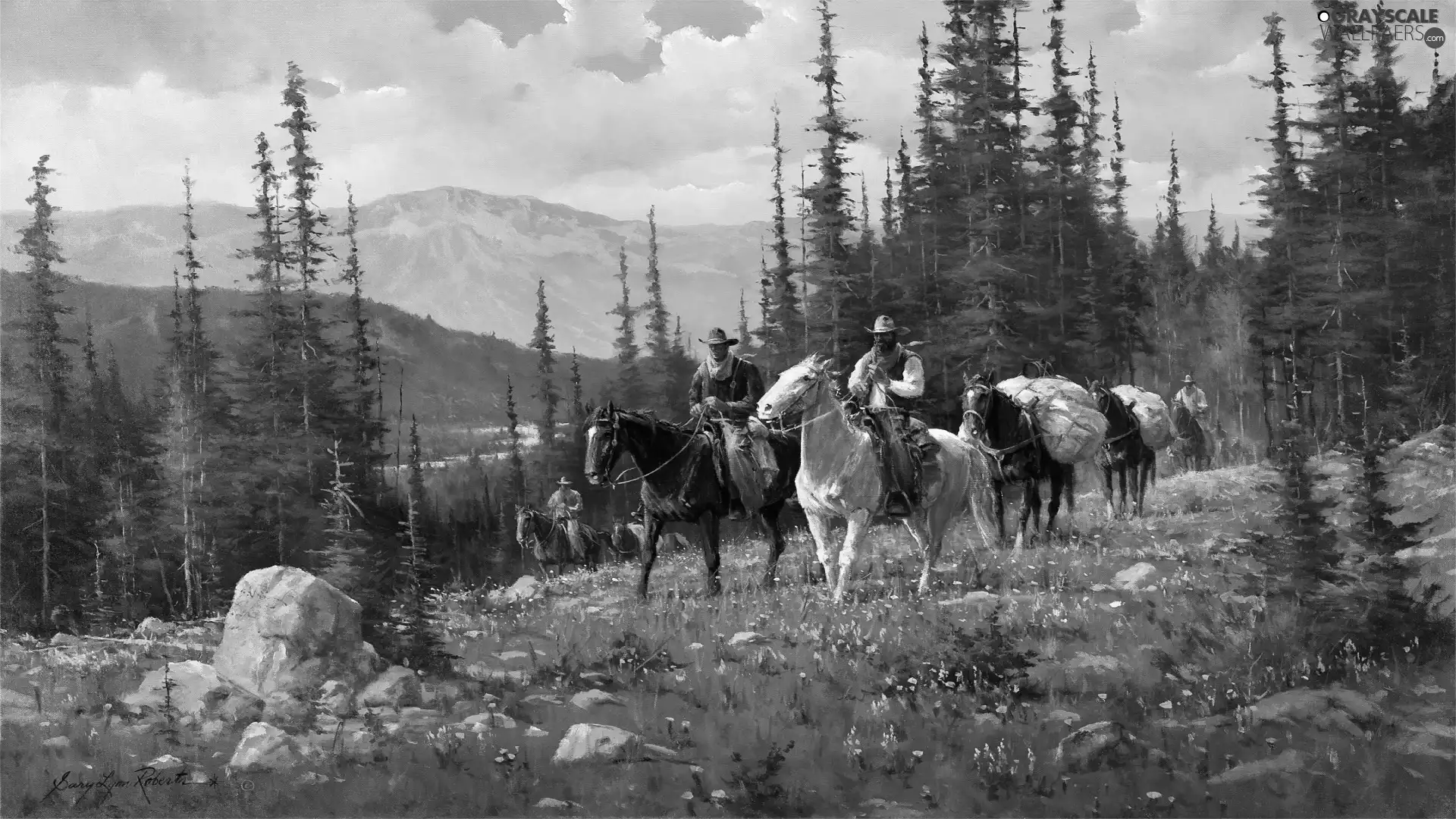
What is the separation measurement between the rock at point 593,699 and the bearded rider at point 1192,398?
645 inches

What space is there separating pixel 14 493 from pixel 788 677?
9500 millimetres

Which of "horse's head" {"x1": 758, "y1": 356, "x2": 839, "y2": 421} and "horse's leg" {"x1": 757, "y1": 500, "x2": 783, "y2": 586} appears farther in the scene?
"horse's leg" {"x1": 757, "y1": 500, "x2": 783, "y2": 586}

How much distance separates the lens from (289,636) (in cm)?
856

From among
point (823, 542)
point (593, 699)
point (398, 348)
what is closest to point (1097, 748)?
point (823, 542)

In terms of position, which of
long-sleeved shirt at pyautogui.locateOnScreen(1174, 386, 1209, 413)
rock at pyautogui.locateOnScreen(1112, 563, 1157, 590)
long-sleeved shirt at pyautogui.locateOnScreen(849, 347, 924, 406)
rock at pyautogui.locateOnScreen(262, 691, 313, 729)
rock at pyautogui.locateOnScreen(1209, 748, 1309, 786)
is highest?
long-sleeved shirt at pyautogui.locateOnScreen(849, 347, 924, 406)

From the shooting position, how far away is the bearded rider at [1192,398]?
2075 cm

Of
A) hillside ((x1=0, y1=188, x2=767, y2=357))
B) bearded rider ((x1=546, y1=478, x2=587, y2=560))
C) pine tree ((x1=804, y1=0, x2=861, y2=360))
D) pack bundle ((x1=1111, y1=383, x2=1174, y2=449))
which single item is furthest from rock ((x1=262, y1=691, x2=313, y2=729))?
bearded rider ((x1=546, y1=478, x2=587, y2=560))

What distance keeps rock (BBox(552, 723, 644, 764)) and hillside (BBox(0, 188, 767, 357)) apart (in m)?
7.27

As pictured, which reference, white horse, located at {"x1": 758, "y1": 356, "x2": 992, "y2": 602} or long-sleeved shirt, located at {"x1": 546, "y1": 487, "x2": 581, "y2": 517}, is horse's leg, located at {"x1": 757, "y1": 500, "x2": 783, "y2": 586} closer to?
white horse, located at {"x1": 758, "y1": 356, "x2": 992, "y2": 602}

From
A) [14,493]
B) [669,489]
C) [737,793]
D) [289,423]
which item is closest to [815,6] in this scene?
[669,489]

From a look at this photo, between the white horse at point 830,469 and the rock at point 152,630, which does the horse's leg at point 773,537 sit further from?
the rock at point 152,630

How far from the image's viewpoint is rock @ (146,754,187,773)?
8328 millimetres

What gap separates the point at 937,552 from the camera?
12.5 meters
